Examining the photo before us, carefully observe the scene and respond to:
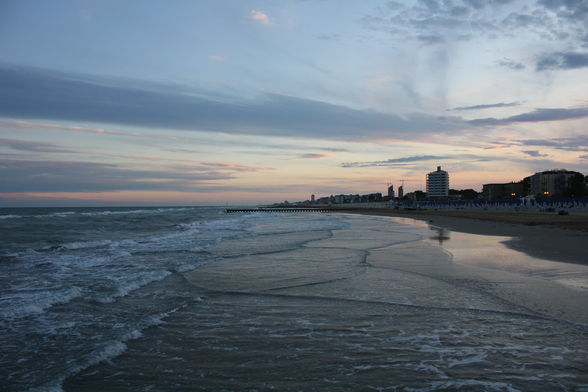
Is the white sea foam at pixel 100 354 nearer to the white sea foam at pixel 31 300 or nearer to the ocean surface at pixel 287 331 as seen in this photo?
the ocean surface at pixel 287 331

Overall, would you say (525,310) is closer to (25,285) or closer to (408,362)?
(408,362)

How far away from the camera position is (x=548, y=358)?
4465 millimetres

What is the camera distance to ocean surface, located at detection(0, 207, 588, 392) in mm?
4094

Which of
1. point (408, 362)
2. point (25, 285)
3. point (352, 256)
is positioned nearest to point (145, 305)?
point (25, 285)

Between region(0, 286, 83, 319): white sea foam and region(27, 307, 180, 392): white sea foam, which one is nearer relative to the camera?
region(27, 307, 180, 392): white sea foam

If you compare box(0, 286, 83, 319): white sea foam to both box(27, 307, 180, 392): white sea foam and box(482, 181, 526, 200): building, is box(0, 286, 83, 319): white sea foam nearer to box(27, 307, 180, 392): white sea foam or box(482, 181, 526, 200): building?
box(27, 307, 180, 392): white sea foam

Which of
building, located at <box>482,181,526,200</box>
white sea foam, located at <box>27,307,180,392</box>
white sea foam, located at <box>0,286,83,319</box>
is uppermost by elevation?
building, located at <box>482,181,526,200</box>

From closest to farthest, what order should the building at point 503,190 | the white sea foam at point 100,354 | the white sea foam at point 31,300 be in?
the white sea foam at point 100,354
the white sea foam at point 31,300
the building at point 503,190

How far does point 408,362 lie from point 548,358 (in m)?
1.69

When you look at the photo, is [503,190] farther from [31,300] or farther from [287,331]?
[31,300]

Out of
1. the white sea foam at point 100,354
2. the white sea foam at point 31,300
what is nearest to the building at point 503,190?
the white sea foam at point 31,300

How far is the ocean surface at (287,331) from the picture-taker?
409 centimetres

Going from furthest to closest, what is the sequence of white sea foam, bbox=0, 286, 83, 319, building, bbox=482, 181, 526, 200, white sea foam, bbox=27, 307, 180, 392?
building, bbox=482, 181, 526, 200, white sea foam, bbox=0, 286, 83, 319, white sea foam, bbox=27, 307, 180, 392

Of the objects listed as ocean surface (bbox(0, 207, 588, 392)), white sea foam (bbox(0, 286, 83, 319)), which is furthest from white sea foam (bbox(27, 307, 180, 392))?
white sea foam (bbox(0, 286, 83, 319))
